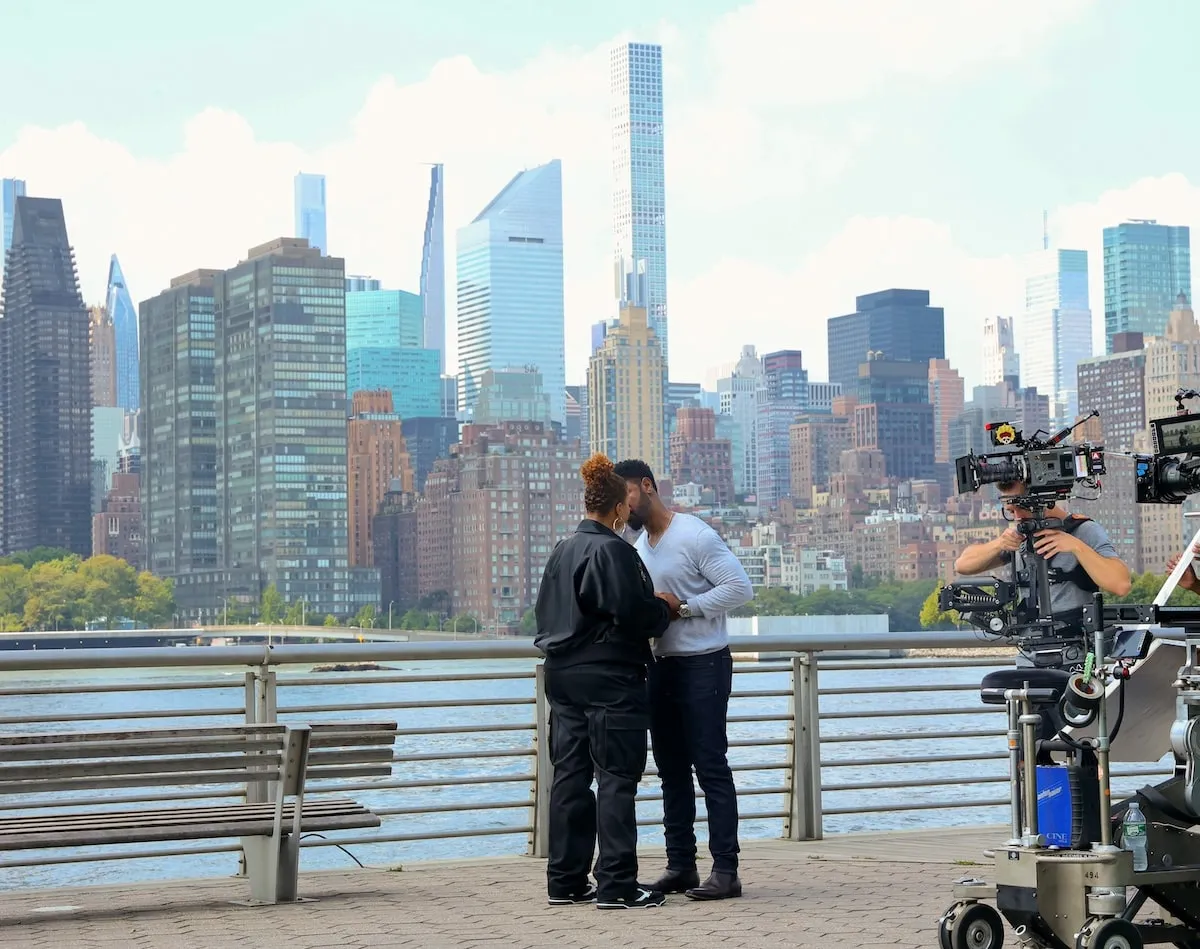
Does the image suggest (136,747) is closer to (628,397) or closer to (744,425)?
Answer: (628,397)

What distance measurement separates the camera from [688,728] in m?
6.80

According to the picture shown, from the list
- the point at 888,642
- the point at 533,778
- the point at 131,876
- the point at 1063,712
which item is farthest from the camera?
the point at 131,876

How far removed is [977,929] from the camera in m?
5.21

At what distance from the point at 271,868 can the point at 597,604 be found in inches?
60.8

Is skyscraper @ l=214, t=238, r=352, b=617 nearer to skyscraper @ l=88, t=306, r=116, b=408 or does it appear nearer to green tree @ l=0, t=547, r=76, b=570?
green tree @ l=0, t=547, r=76, b=570

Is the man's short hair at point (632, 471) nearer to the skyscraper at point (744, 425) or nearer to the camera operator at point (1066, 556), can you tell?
the camera operator at point (1066, 556)

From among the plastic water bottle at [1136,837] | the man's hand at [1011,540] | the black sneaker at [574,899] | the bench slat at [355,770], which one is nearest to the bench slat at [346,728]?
the bench slat at [355,770]

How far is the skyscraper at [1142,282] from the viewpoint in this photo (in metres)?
190

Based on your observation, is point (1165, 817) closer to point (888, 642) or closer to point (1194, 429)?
point (1194, 429)

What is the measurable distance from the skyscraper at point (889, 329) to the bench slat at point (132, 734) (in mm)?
182532

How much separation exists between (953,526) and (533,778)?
12179 centimetres

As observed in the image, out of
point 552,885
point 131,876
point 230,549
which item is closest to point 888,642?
point 552,885

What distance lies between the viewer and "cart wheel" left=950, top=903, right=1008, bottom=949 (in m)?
Result: 5.18

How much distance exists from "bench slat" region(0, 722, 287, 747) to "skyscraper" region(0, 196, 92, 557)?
130480 millimetres
